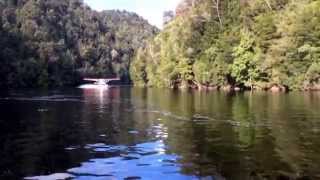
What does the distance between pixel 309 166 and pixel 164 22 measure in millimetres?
161164

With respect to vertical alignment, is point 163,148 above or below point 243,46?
below

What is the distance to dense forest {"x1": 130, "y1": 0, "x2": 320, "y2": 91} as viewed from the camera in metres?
97.3

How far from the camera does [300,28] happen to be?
96.5 m

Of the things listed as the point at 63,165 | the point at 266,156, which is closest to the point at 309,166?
the point at 266,156

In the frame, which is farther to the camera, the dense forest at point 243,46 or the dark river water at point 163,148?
the dense forest at point 243,46

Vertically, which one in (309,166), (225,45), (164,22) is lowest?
(309,166)

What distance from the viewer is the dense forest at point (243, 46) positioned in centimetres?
9731

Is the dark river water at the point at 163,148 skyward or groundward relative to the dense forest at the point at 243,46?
groundward

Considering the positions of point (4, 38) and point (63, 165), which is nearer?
point (63, 165)

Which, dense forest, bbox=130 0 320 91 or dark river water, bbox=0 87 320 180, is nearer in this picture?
dark river water, bbox=0 87 320 180

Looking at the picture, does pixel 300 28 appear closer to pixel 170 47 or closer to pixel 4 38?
pixel 170 47

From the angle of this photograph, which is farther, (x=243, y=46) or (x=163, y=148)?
(x=243, y=46)

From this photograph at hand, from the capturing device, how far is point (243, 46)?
112 meters

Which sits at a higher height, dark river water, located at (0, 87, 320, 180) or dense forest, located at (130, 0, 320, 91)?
dense forest, located at (130, 0, 320, 91)
